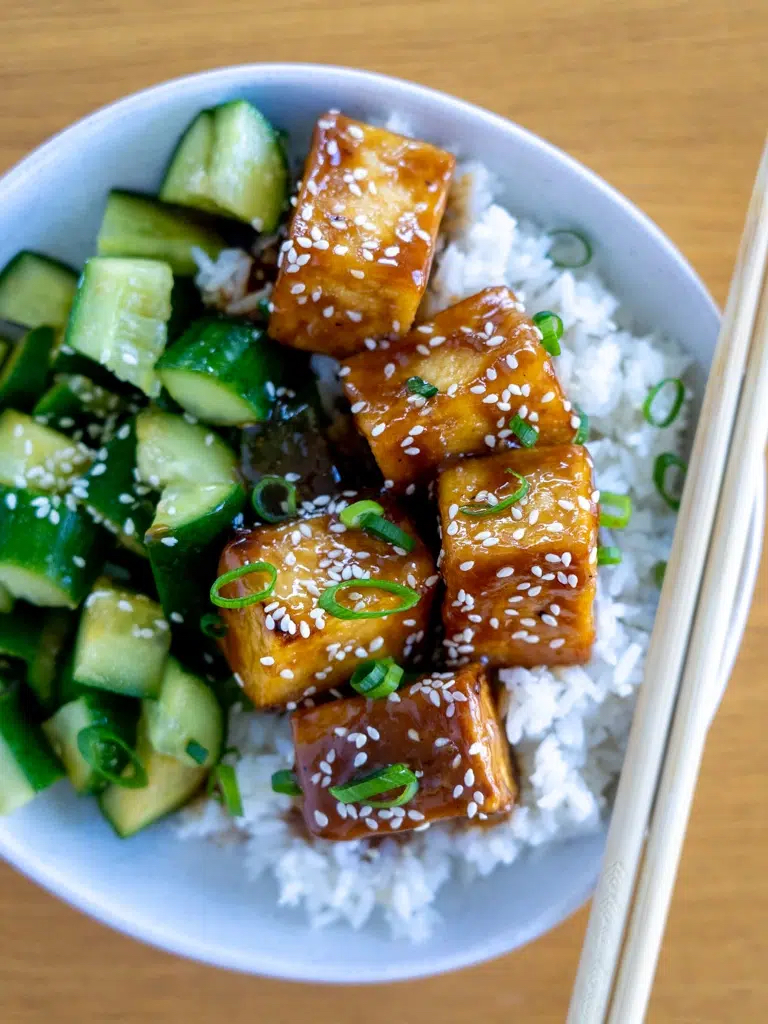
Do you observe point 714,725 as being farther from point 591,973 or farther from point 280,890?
point 280,890

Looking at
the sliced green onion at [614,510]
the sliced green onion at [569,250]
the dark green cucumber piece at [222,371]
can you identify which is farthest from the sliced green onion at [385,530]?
the sliced green onion at [569,250]

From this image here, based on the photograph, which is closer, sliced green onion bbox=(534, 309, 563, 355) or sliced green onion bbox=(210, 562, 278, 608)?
sliced green onion bbox=(210, 562, 278, 608)

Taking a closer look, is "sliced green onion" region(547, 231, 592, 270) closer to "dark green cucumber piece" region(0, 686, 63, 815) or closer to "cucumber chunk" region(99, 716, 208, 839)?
"cucumber chunk" region(99, 716, 208, 839)

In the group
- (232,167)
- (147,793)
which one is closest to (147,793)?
(147,793)

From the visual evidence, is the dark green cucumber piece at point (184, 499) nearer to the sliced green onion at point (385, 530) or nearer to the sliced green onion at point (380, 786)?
the sliced green onion at point (385, 530)

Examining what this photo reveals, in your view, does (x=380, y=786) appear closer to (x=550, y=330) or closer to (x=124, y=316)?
(x=550, y=330)

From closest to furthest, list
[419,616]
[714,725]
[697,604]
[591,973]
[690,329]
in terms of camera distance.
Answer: [591,973] → [697,604] → [419,616] → [690,329] → [714,725]

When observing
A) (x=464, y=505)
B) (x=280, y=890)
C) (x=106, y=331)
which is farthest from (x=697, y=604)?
(x=106, y=331)

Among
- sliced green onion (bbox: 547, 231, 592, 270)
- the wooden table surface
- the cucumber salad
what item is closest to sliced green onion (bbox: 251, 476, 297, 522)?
the cucumber salad
